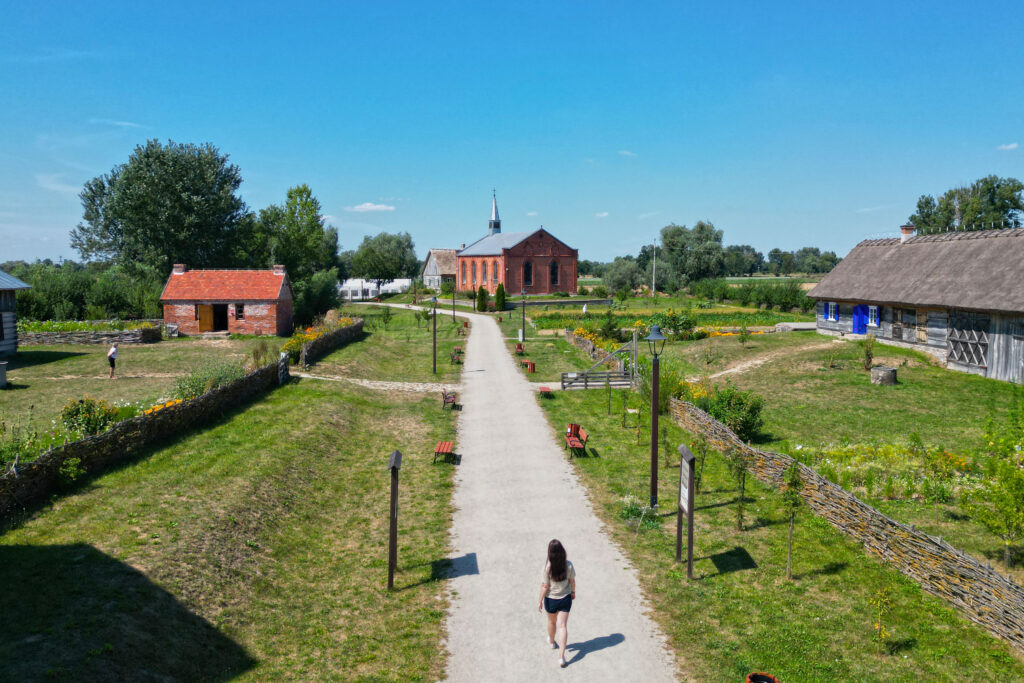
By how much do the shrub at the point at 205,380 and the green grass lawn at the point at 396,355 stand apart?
6.48 meters

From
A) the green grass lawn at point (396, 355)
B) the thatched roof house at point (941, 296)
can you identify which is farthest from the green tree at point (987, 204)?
the green grass lawn at point (396, 355)

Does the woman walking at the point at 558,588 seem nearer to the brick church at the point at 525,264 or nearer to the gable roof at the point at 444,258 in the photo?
the brick church at the point at 525,264

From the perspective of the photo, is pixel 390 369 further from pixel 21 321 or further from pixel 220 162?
pixel 220 162

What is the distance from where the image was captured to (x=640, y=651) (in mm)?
8742

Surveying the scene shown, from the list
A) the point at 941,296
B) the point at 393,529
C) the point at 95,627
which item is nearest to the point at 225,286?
the point at 393,529

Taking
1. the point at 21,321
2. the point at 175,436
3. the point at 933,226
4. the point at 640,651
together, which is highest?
the point at 933,226

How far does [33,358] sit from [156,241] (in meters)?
24.4

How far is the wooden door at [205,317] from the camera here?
1658 inches

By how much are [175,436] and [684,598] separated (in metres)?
14.3

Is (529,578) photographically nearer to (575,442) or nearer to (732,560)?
(732,560)

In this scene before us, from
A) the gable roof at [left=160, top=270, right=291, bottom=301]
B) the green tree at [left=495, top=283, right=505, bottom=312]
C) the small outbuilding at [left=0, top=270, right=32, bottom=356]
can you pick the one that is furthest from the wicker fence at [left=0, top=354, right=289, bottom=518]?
the green tree at [left=495, top=283, right=505, bottom=312]

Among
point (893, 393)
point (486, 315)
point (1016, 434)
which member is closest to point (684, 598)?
point (1016, 434)

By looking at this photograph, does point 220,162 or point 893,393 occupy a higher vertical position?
point 220,162

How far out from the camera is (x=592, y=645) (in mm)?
8875
